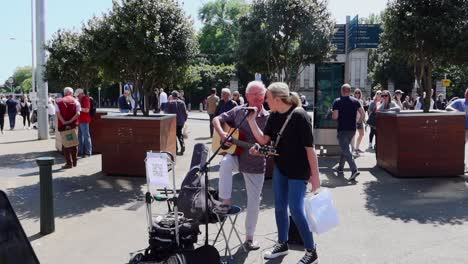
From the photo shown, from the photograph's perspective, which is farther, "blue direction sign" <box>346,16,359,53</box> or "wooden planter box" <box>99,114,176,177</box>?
"blue direction sign" <box>346,16,359,53</box>

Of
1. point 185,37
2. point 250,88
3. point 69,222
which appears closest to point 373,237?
point 250,88

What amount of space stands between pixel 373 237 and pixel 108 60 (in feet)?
20.1

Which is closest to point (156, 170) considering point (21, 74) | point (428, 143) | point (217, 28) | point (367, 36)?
point (428, 143)

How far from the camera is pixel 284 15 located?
1190cm

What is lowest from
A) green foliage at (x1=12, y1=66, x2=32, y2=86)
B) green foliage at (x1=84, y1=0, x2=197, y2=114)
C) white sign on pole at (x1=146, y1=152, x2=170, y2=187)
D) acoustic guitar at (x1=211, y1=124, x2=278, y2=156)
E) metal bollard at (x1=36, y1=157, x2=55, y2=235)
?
metal bollard at (x1=36, y1=157, x2=55, y2=235)

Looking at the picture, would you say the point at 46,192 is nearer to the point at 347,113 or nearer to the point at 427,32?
the point at 347,113

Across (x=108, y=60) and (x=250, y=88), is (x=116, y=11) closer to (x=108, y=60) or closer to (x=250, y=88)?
(x=108, y=60)

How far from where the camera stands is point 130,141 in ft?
31.7

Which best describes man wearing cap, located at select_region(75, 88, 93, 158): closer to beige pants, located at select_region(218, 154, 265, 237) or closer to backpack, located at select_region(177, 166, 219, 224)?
beige pants, located at select_region(218, 154, 265, 237)

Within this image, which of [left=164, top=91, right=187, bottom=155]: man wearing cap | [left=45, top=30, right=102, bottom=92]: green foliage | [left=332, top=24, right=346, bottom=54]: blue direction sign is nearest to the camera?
[left=164, top=91, right=187, bottom=155]: man wearing cap

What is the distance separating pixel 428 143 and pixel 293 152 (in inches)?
214

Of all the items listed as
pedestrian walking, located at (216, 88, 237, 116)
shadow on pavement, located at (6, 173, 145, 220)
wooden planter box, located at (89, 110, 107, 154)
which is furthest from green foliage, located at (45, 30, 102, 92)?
shadow on pavement, located at (6, 173, 145, 220)

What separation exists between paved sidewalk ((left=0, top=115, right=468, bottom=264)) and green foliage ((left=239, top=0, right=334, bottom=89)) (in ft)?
10.9

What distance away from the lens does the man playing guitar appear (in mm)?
5359
